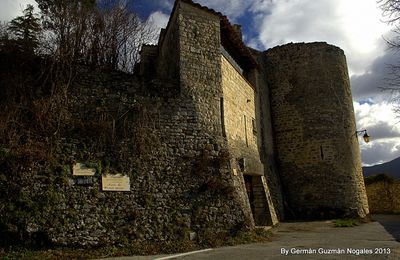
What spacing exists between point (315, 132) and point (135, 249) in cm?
1237

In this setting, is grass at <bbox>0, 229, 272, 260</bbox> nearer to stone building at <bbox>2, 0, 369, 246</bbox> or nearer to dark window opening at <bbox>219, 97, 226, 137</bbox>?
stone building at <bbox>2, 0, 369, 246</bbox>

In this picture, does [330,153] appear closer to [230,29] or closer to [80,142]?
[230,29]

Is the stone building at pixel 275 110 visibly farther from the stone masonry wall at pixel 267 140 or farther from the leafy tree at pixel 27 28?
the leafy tree at pixel 27 28

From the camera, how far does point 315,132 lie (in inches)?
691

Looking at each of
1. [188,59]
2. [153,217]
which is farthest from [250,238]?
[188,59]

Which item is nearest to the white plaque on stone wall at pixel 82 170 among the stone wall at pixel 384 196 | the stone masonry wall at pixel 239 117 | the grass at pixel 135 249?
the grass at pixel 135 249

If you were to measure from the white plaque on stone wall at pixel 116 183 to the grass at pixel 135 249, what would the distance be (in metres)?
1.46

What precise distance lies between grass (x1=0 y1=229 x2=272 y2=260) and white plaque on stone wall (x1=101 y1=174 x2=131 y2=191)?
1.46m

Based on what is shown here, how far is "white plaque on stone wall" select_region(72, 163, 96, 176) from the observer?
874cm

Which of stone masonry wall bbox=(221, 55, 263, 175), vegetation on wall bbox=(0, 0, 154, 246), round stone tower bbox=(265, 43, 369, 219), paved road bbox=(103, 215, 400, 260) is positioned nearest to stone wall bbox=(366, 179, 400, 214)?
round stone tower bbox=(265, 43, 369, 219)

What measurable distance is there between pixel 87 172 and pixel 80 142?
85cm

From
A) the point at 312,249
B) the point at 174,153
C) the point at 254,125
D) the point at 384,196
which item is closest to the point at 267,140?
the point at 254,125

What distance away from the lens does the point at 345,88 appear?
18.5m

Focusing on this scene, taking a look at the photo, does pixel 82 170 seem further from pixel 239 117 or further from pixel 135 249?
pixel 239 117
